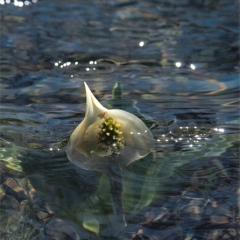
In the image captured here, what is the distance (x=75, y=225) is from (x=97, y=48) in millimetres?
663

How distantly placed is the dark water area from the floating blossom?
0.10 ft

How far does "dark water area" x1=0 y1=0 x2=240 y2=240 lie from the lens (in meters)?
0.80

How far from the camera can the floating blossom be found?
0.79 metres

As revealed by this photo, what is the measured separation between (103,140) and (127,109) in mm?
221

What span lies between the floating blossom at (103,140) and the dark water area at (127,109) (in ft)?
0.10

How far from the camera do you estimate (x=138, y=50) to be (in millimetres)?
1314

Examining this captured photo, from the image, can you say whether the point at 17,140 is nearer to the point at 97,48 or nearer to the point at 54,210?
the point at 54,210

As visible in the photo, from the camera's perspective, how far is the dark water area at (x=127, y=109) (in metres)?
0.80

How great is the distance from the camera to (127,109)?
100 cm

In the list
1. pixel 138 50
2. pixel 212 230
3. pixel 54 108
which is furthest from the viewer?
pixel 138 50

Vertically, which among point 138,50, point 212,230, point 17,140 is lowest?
point 212,230

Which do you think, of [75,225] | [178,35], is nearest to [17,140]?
[75,225]

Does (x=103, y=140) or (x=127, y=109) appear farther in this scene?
(x=127, y=109)

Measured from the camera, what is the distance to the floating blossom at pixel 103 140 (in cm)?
79
